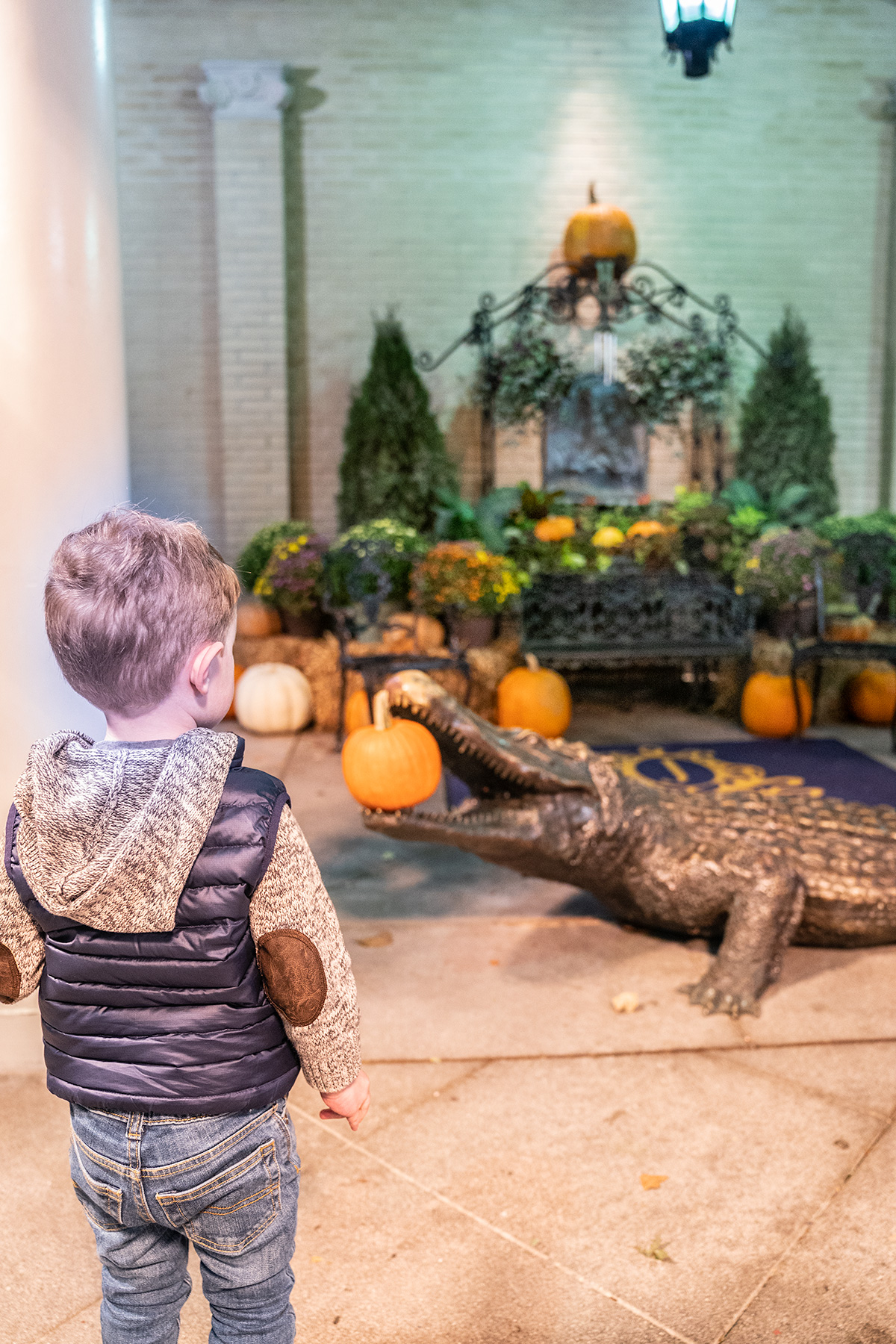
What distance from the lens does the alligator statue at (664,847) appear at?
3172 mm

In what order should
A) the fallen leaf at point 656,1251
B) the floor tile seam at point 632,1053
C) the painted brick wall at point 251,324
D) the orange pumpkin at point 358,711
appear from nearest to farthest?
1. the fallen leaf at point 656,1251
2. the floor tile seam at point 632,1053
3. the orange pumpkin at point 358,711
4. the painted brick wall at point 251,324

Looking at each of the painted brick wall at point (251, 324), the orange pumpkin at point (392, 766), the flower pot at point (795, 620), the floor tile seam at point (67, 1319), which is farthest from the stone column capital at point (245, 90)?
the floor tile seam at point (67, 1319)

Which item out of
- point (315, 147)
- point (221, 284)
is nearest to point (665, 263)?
point (315, 147)

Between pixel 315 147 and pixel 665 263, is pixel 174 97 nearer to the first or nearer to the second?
pixel 315 147

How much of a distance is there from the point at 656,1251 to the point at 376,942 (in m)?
1.70

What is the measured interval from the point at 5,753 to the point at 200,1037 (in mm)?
1727

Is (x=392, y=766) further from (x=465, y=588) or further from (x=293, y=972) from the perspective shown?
(x=465, y=588)

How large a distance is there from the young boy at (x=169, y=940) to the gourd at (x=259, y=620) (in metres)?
6.15

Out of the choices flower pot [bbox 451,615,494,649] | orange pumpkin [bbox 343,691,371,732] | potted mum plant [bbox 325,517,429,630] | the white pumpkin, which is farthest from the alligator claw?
the white pumpkin

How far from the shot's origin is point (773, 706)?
266 inches

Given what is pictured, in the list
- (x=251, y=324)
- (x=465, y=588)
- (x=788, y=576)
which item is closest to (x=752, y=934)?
(x=465, y=588)

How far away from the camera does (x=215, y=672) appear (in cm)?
139

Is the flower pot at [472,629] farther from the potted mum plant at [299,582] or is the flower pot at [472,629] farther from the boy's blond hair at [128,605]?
the boy's blond hair at [128,605]

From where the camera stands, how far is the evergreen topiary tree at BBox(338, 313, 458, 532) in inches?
351
